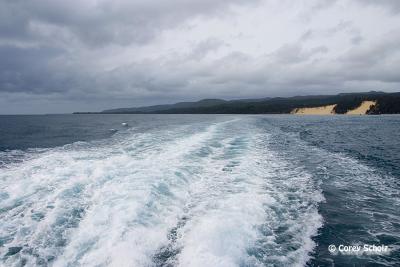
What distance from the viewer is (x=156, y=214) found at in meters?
9.42

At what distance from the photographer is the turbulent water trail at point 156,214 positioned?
7.13 m

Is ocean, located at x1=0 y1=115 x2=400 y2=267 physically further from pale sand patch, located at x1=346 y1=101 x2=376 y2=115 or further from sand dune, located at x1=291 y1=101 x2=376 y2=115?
sand dune, located at x1=291 y1=101 x2=376 y2=115

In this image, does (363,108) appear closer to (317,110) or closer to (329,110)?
(329,110)

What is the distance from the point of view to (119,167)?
15266 mm

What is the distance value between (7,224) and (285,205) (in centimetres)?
915

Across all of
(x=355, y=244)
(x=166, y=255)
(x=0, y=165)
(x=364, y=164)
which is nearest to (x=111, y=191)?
(x=166, y=255)

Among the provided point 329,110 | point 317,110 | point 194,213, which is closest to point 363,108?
point 329,110

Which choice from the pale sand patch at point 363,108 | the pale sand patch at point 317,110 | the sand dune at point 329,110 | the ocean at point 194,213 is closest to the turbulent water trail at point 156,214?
the ocean at point 194,213

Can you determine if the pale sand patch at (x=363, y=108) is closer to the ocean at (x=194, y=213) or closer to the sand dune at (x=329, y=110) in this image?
the sand dune at (x=329, y=110)

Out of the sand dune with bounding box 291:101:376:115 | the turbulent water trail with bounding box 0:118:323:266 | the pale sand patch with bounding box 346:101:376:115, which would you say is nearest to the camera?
the turbulent water trail with bounding box 0:118:323:266

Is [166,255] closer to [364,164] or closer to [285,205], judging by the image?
[285,205]

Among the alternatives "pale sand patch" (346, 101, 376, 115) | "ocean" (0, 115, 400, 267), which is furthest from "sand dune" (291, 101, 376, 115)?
"ocean" (0, 115, 400, 267)

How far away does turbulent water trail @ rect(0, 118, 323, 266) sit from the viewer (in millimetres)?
7129

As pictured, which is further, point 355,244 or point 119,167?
point 119,167
